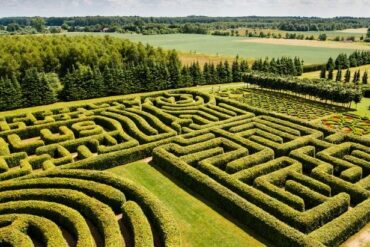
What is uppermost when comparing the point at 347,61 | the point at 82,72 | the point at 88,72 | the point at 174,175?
the point at 88,72

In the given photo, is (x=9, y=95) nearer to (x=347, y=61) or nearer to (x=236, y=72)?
(x=236, y=72)

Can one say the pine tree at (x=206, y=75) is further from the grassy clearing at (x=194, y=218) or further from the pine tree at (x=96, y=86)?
the grassy clearing at (x=194, y=218)

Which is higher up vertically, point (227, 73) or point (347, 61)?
point (347, 61)

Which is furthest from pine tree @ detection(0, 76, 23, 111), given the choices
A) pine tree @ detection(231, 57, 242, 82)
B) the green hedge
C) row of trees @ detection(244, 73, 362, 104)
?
pine tree @ detection(231, 57, 242, 82)

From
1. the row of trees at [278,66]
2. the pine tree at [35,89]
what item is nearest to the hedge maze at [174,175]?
the pine tree at [35,89]

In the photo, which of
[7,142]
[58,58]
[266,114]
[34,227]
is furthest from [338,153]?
[58,58]

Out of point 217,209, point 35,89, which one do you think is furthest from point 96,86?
point 217,209
